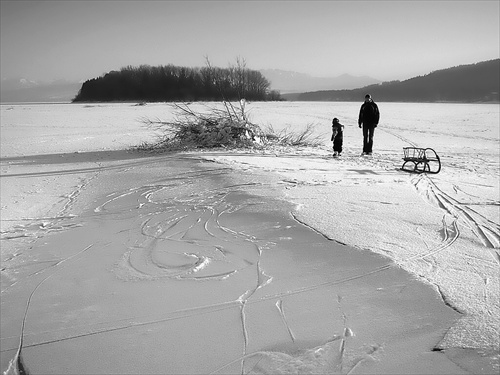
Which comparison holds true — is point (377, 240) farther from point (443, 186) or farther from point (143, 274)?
point (443, 186)

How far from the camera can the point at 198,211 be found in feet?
19.7

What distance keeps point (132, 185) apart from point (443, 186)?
5893mm

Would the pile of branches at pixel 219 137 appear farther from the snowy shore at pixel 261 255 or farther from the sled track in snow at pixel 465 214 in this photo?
the sled track in snow at pixel 465 214

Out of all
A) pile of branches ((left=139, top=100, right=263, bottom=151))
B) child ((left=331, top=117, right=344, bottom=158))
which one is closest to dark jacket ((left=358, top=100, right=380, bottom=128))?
child ((left=331, top=117, right=344, bottom=158))

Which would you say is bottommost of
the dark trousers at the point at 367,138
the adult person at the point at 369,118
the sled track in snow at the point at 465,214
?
the sled track in snow at the point at 465,214

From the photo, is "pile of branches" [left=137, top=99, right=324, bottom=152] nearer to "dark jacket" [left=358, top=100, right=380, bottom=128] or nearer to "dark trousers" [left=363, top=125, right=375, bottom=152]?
"dark trousers" [left=363, top=125, right=375, bottom=152]

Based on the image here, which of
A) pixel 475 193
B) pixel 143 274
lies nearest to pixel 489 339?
pixel 143 274

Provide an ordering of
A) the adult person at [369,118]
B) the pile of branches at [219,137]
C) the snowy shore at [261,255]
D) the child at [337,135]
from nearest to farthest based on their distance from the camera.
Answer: the snowy shore at [261,255] < the child at [337,135] < the adult person at [369,118] < the pile of branches at [219,137]

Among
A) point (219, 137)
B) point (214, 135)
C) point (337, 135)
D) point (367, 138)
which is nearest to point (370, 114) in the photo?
point (367, 138)

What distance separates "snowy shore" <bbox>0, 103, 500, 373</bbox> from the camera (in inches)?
113

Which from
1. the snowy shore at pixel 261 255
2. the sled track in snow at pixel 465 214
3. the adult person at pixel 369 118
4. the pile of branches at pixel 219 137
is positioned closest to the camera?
the snowy shore at pixel 261 255

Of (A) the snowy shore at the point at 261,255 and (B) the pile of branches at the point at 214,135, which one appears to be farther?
(B) the pile of branches at the point at 214,135

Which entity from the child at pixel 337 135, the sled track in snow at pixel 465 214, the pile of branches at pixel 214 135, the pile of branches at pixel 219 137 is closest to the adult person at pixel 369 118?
the child at pixel 337 135

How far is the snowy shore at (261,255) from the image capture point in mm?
2867
